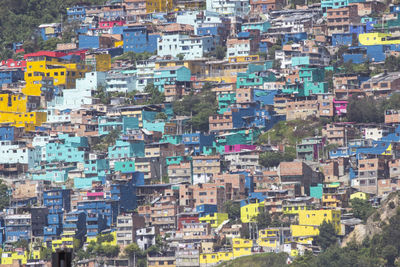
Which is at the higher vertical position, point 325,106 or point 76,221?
point 325,106

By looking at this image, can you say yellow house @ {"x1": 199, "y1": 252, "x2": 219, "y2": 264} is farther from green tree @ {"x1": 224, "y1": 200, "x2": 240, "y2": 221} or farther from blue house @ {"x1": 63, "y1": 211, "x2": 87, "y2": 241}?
blue house @ {"x1": 63, "y1": 211, "x2": 87, "y2": 241}

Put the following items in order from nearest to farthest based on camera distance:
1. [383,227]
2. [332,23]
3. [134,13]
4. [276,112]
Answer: [383,227] < [276,112] < [332,23] < [134,13]

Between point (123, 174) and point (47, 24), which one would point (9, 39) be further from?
point (123, 174)

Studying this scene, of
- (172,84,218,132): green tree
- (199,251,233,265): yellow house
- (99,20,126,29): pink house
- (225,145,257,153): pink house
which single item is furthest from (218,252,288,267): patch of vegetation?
(99,20,126,29): pink house

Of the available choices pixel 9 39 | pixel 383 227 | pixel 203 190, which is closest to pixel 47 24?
pixel 9 39

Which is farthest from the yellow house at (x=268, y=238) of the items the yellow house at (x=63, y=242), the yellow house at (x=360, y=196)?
the yellow house at (x=63, y=242)

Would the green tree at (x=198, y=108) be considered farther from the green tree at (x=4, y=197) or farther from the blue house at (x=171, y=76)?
the green tree at (x=4, y=197)

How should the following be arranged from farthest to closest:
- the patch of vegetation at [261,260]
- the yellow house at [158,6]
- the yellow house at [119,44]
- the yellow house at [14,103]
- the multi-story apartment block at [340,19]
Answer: the yellow house at [158,6] < the yellow house at [119,44] < the yellow house at [14,103] < the multi-story apartment block at [340,19] < the patch of vegetation at [261,260]

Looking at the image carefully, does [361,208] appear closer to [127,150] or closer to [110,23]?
[127,150]
